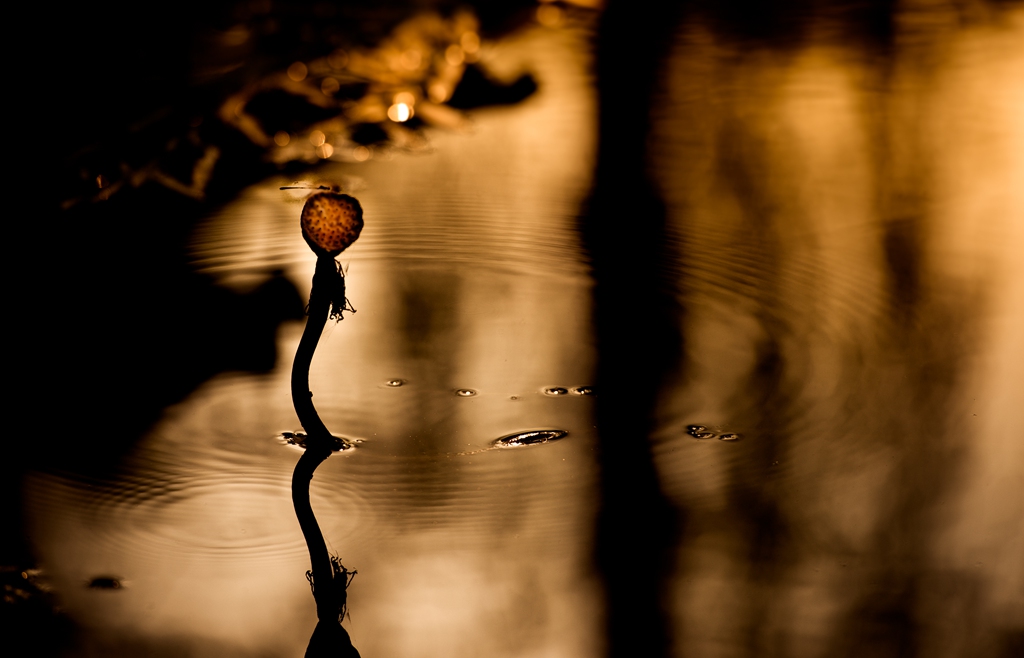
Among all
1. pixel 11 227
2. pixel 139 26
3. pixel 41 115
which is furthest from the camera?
pixel 139 26

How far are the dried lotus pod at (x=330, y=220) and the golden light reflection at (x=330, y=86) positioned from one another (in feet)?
1.91

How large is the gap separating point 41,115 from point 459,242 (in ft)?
1.53

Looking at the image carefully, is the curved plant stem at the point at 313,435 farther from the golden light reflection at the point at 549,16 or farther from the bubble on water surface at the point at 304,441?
the golden light reflection at the point at 549,16

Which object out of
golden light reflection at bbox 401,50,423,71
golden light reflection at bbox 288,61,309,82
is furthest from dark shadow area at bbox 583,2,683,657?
golden light reflection at bbox 288,61,309,82

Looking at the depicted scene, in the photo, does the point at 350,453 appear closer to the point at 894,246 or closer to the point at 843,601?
the point at 843,601

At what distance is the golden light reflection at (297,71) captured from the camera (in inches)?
37.4

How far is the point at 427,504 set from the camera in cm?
41

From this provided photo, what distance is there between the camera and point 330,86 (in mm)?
951

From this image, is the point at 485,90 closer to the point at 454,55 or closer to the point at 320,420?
the point at 454,55

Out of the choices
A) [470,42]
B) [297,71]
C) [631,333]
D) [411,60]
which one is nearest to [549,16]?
[470,42]

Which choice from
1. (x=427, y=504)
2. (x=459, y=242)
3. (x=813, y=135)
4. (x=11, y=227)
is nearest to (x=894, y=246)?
(x=813, y=135)

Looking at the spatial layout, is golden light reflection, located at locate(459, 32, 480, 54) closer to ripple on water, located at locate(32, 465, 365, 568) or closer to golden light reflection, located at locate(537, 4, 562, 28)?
golden light reflection, located at locate(537, 4, 562, 28)

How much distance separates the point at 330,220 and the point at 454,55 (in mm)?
680

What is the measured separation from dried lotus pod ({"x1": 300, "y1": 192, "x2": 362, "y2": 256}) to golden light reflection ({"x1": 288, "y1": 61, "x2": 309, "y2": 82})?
60 centimetres
